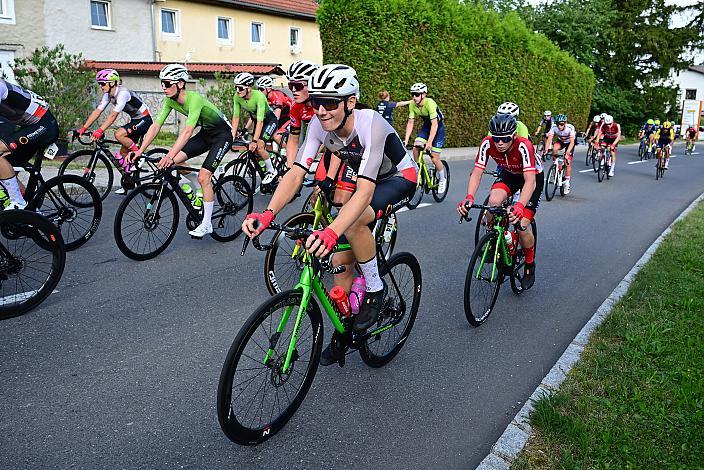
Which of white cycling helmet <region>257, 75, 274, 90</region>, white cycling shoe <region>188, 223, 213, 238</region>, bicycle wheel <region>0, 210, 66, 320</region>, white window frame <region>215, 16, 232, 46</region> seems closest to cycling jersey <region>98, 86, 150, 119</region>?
white cycling helmet <region>257, 75, 274, 90</region>

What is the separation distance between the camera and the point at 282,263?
555 centimetres

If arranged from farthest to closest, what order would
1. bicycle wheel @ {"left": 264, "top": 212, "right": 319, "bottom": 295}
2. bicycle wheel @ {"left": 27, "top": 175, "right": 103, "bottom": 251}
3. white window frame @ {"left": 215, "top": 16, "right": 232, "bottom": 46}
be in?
white window frame @ {"left": 215, "top": 16, "right": 232, "bottom": 46} → bicycle wheel @ {"left": 27, "top": 175, "right": 103, "bottom": 251} → bicycle wheel @ {"left": 264, "top": 212, "right": 319, "bottom": 295}

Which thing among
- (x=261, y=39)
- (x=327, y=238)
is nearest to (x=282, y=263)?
(x=327, y=238)

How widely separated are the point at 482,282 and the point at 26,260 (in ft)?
13.4

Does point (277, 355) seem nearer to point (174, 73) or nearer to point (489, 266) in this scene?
point (489, 266)

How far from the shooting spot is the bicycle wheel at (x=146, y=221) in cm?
617

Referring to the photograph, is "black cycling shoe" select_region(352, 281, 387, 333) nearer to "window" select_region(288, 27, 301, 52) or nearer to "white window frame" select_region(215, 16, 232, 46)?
"white window frame" select_region(215, 16, 232, 46)

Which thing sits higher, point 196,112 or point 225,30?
point 225,30

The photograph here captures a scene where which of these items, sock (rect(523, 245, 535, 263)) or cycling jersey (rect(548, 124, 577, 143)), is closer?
sock (rect(523, 245, 535, 263))

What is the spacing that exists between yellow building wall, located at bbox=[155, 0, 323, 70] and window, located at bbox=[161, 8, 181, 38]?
0.15m

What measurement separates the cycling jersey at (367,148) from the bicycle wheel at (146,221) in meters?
3.07

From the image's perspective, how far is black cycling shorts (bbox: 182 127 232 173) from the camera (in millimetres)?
7262

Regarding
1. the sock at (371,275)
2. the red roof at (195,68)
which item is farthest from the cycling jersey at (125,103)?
the red roof at (195,68)

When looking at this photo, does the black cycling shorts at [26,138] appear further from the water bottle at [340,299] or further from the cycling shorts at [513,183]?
the cycling shorts at [513,183]
